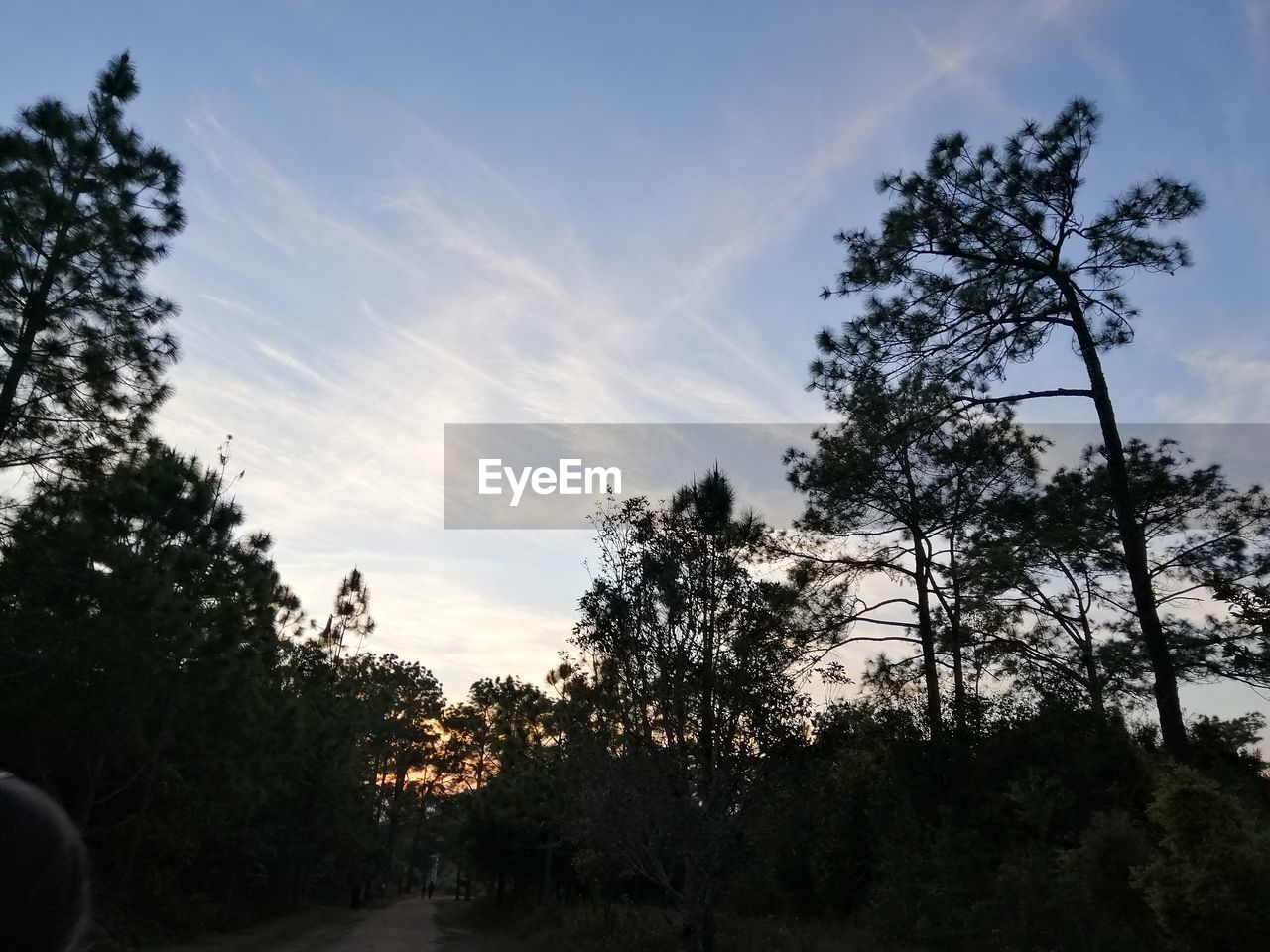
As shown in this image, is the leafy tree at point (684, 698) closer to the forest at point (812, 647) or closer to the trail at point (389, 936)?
the forest at point (812, 647)

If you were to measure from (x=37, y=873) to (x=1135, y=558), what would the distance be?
1503 centimetres

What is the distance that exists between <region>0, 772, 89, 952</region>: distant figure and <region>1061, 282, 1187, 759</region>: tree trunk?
48.5 feet

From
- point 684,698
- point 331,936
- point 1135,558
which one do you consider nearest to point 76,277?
point 684,698

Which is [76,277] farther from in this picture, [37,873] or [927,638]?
[927,638]

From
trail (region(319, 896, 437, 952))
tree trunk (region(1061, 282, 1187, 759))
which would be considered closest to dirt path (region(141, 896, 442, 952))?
trail (region(319, 896, 437, 952))


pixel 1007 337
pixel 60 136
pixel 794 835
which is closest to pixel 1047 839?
pixel 794 835

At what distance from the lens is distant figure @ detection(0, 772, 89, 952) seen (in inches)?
48.2

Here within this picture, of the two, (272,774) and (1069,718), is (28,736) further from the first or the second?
(1069,718)

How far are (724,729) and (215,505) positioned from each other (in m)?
12.4

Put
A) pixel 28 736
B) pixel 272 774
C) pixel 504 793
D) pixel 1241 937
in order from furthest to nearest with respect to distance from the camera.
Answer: pixel 504 793
pixel 272 774
pixel 28 736
pixel 1241 937

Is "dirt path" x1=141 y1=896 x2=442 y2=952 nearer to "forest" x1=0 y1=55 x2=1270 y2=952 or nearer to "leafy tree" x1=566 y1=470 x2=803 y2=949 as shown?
"forest" x1=0 y1=55 x2=1270 y2=952

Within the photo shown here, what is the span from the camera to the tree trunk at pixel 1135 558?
1305 centimetres

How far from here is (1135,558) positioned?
44.5 ft

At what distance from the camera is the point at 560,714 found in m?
17.4
